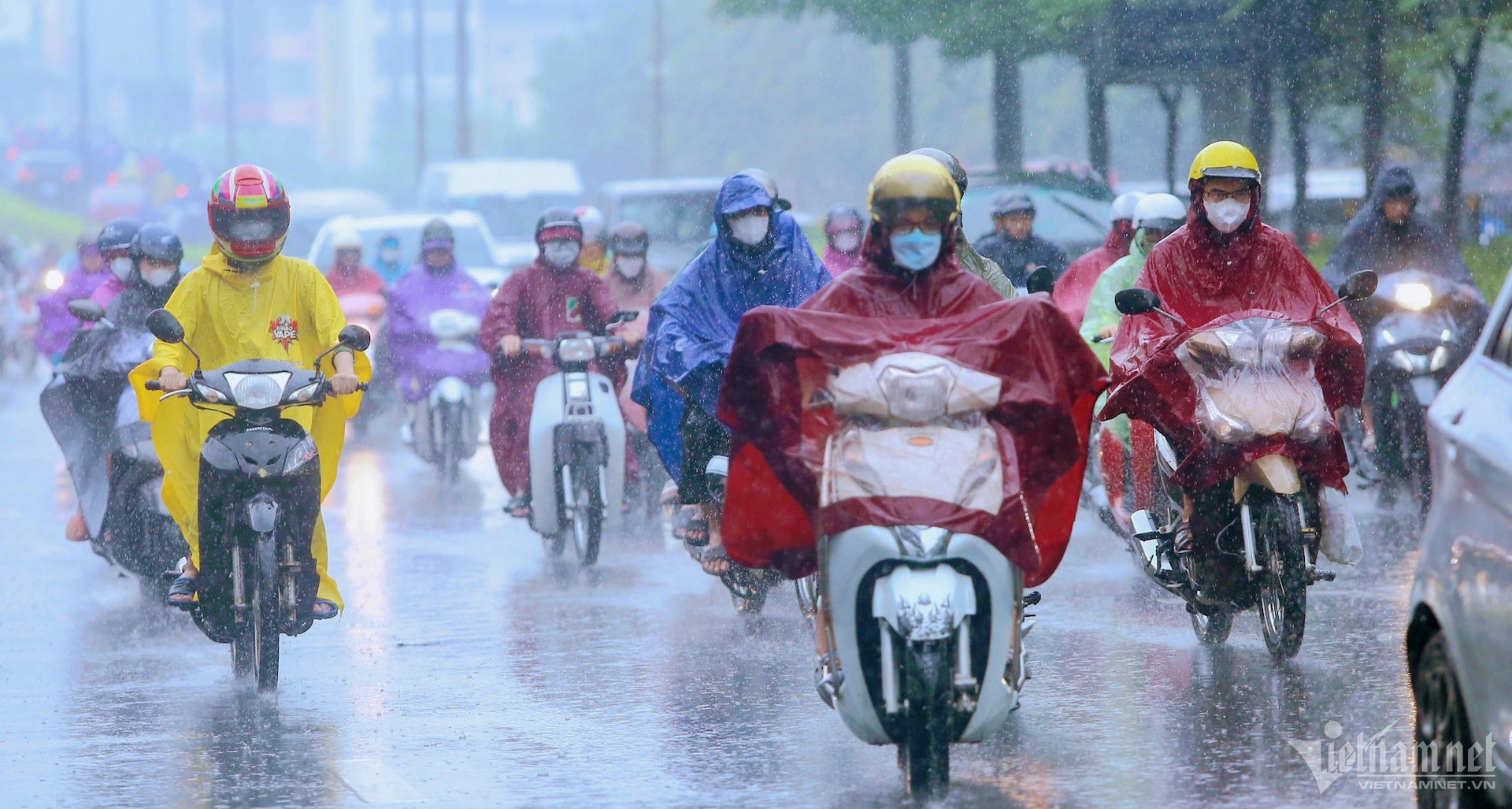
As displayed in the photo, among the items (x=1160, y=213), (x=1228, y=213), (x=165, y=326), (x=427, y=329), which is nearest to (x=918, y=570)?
(x=1228, y=213)

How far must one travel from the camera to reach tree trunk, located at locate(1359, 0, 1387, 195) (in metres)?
17.4

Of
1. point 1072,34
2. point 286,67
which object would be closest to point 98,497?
point 1072,34

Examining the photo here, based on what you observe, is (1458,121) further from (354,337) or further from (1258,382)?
(354,337)

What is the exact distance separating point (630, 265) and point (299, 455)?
5964mm

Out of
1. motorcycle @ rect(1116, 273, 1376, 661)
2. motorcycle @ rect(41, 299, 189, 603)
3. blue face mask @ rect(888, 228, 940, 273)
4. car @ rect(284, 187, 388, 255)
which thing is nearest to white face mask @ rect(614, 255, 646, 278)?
motorcycle @ rect(41, 299, 189, 603)

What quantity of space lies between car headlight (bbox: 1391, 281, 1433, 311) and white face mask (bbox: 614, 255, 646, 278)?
456 cm

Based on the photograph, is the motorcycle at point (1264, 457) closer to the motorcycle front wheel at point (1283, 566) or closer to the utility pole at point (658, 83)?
the motorcycle front wheel at point (1283, 566)

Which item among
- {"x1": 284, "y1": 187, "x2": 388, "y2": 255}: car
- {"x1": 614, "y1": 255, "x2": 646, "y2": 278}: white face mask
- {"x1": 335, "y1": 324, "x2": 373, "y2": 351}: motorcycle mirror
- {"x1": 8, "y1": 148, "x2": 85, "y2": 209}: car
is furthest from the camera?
{"x1": 8, "y1": 148, "x2": 85, "y2": 209}: car

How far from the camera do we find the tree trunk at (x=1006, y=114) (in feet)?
76.7

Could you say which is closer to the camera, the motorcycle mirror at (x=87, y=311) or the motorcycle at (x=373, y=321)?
the motorcycle mirror at (x=87, y=311)

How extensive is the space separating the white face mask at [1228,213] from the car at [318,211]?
19423 millimetres

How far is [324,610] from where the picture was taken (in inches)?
312

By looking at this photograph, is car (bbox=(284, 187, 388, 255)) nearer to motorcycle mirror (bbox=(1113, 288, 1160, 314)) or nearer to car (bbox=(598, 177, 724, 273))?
car (bbox=(598, 177, 724, 273))

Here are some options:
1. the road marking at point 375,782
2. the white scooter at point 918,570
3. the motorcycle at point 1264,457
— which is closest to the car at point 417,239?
the motorcycle at point 1264,457
